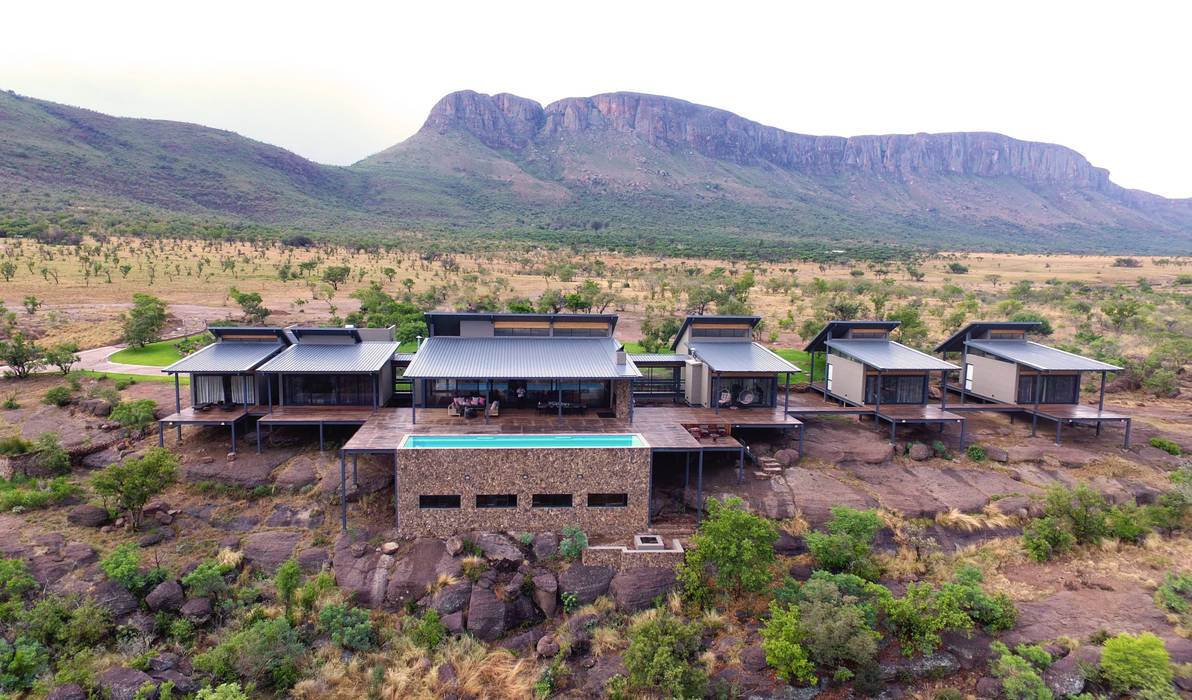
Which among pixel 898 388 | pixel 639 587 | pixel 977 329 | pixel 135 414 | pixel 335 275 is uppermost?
pixel 335 275

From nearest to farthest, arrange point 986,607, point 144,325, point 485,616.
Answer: point 986,607 < point 485,616 < point 144,325

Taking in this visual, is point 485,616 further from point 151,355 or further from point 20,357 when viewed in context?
point 151,355

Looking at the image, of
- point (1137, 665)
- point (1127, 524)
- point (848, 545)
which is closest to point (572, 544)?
point (848, 545)

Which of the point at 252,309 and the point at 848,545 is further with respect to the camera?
the point at 252,309

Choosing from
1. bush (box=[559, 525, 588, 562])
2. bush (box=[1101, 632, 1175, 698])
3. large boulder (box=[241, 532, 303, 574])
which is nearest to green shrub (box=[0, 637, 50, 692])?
large boulder (box=[241, 532, 303, 574])

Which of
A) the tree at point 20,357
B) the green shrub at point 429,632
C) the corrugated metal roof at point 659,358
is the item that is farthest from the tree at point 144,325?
the green shrub at point 429,632

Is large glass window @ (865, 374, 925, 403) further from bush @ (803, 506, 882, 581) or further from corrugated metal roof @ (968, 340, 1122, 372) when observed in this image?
bush @ (803, 506, 882, 581)

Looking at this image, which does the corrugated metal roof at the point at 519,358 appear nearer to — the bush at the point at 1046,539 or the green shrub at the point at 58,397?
the bush at the point at 1046,539
